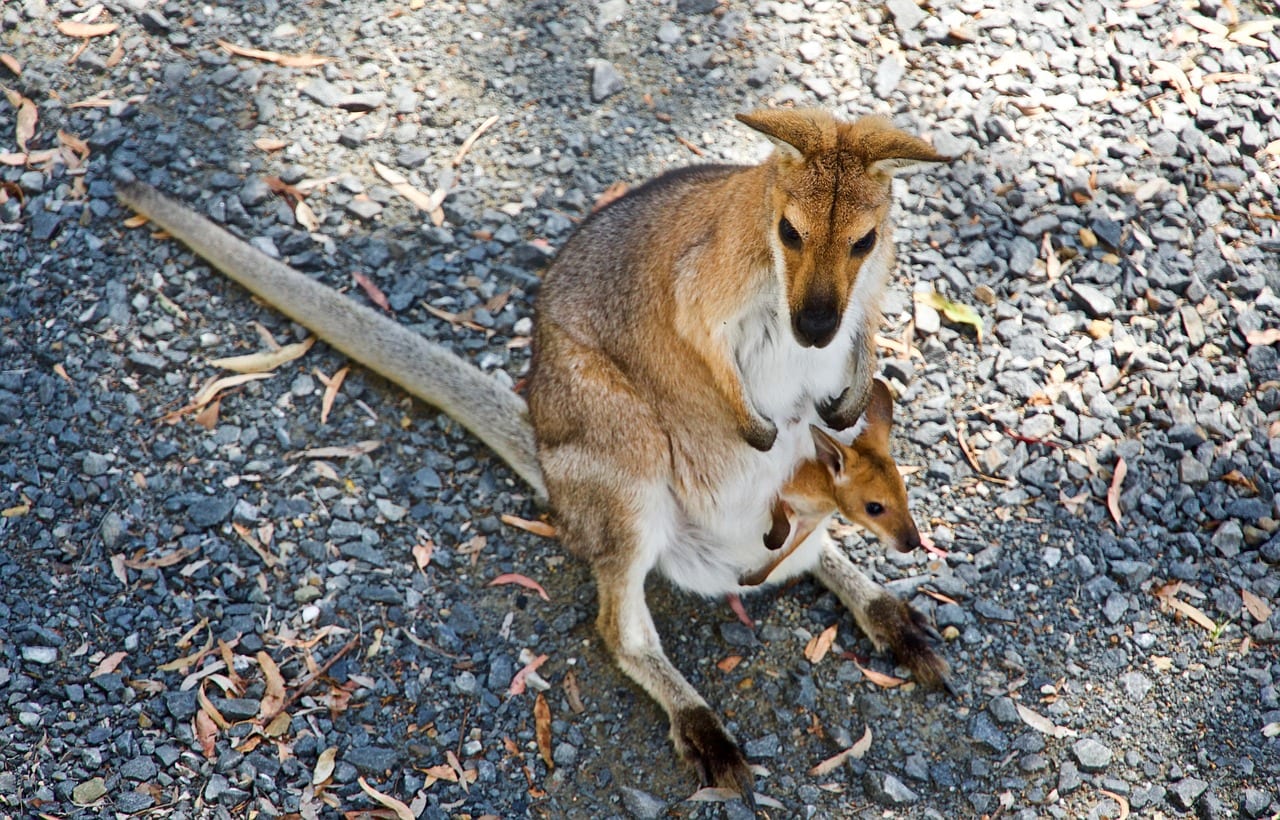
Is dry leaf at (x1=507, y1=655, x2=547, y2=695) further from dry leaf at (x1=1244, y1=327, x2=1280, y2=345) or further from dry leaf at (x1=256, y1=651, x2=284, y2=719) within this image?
dry leaf at (x1=1244, y1=327, x2=1280, y2=345)

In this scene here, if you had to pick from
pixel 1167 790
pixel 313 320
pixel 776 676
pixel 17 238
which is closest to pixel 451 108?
pixel 313 320

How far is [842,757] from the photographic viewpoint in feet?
11.3

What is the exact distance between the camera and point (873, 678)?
363 cm

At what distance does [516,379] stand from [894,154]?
2002 millimetres

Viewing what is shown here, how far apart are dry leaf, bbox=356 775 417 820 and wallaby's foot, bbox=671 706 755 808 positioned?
32.1 inches

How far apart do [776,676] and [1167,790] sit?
1.20 m

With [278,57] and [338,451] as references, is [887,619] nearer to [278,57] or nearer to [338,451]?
[338,451]

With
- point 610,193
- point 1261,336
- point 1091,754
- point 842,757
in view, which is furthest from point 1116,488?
point 610,193

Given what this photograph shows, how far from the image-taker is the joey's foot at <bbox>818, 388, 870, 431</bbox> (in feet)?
11.6

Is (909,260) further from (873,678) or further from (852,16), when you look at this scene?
(873,678)

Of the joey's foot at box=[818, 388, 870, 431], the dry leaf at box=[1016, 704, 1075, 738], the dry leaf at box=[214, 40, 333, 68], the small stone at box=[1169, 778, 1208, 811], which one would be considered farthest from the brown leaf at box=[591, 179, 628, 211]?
the small stone at box=[1169, 778, 1208, 811]

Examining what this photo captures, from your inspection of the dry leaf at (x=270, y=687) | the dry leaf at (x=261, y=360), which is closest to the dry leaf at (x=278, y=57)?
A: the dry leaf at (x=261, y=360)

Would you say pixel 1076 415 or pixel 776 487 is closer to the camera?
pixel 776 487

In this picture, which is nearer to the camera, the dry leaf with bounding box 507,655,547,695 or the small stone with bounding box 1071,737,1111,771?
the small stone with bounding box 1071,737,1111,771
